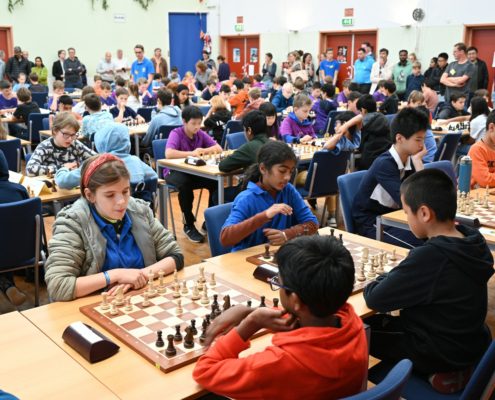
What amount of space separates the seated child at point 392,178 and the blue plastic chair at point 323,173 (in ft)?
4.71

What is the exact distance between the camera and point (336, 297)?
5.31 ft

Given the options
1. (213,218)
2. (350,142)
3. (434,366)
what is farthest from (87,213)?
(350,142)

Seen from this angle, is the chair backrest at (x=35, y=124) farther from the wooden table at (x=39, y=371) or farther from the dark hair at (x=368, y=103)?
the wooden table at (x=39, y=371)

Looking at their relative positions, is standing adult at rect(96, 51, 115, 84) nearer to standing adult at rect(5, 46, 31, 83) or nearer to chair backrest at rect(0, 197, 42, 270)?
standing adult at rect(5, 46, 31, 83)

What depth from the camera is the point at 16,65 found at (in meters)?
15.0

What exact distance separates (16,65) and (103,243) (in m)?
14.1

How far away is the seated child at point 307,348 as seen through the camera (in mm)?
1565

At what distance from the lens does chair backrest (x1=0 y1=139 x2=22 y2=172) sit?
6.10 metres

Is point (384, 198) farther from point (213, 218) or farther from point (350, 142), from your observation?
point (350, 142)

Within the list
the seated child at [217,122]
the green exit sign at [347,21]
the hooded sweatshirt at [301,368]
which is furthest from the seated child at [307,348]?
the green exit sign at [347,21]

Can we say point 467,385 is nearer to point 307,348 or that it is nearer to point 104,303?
point 307,348

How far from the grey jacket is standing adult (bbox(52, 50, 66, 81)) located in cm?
1456

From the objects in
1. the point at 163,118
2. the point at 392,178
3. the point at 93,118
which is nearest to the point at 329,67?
the point at 163,118

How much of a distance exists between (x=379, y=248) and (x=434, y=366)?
0.91m
